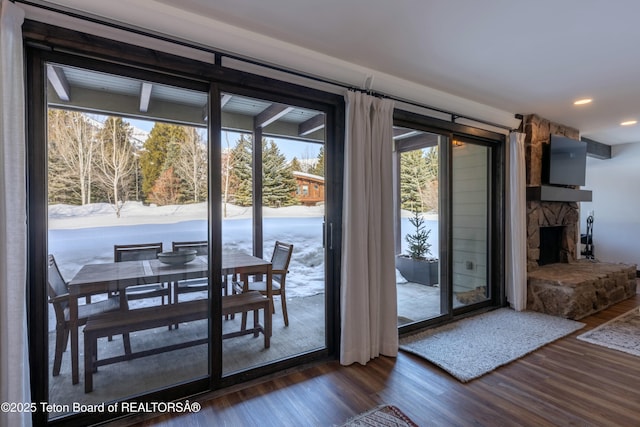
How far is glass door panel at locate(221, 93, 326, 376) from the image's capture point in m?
2.42

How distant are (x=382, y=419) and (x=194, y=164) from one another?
83.0 inches

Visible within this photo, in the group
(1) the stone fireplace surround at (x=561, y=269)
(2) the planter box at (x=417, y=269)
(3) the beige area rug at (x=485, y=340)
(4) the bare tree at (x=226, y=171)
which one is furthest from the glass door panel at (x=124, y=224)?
(1) the stone fireplace surround at (x=561, y=269)

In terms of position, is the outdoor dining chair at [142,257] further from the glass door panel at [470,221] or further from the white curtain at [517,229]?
the white curtain at [517,229]

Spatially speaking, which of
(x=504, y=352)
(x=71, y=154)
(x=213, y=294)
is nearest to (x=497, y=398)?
(x=504, y=352)

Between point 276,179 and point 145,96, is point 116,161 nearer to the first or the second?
point 145,96

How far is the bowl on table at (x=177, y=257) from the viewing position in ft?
7.45

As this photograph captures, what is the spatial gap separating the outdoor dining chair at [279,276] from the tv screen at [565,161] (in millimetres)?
3795

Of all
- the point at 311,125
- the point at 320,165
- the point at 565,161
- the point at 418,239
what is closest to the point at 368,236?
the point at 320,165

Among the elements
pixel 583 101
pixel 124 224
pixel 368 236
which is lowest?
pixel 368 236

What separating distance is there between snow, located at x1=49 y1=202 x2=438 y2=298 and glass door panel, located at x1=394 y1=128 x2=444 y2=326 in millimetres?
1162

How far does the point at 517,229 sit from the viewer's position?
391cm

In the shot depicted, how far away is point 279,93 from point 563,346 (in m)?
3.42

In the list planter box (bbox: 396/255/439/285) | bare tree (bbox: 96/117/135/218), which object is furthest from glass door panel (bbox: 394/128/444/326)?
bare tree (bbox: 96/117/135/218)

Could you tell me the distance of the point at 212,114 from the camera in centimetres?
222
